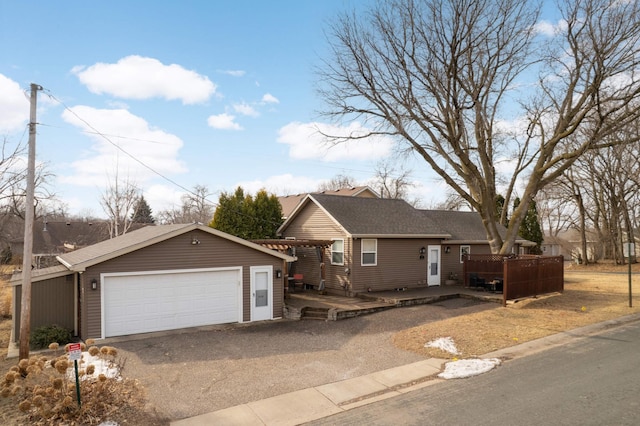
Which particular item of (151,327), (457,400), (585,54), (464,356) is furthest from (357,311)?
(585,54)

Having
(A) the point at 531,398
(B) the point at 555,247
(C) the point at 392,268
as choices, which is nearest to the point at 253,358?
(A) the point at 531,398

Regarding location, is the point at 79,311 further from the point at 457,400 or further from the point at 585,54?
the point at 585,54

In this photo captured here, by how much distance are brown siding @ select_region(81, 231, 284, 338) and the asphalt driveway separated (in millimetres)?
969

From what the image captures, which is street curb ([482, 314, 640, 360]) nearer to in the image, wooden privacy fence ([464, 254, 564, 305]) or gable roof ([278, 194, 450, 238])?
wooden privacy fence ([464, 254, 564, 305])

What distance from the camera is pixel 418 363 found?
9.42 metres

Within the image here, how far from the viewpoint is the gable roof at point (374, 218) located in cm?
1931

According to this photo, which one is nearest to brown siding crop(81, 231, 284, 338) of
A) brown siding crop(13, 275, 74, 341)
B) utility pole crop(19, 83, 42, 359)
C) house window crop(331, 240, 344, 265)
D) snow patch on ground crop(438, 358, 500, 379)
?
brown siding crop(13, 275, 74, 341)

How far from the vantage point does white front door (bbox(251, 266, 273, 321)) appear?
1438 cm

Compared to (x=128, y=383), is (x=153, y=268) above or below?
above

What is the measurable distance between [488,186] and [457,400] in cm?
1492

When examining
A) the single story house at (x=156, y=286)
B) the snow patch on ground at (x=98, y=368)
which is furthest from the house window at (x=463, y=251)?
the snow patch on ground at (x=98, y=368)

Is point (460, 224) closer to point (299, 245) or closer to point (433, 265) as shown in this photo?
point (433, 265)

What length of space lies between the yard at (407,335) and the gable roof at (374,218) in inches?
177

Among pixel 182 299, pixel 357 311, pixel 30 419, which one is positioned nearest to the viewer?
pixel 30 419
